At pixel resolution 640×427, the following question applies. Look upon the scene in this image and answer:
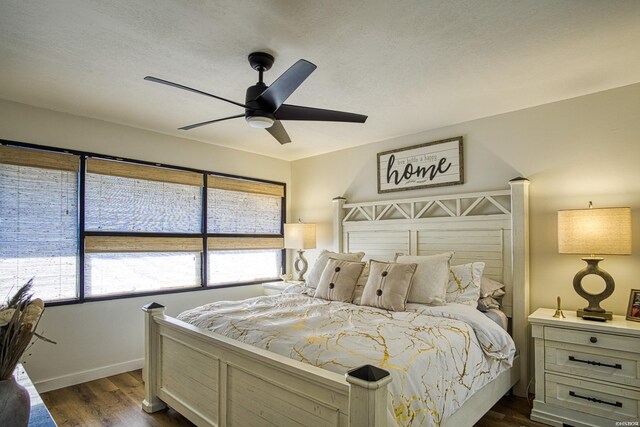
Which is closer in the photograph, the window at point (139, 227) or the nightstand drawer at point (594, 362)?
the nightstand drawer at point (594, 362)

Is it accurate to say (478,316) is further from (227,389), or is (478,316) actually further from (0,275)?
(0,275)

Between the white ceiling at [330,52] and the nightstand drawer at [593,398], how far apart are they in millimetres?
2165

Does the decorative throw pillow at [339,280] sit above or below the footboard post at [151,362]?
above

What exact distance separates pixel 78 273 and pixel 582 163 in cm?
452

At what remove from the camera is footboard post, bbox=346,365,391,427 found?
1.33 meters

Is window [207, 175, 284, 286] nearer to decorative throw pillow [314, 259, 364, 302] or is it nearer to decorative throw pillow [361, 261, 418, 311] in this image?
decorative throw pillow [314, 259, 364, 302]

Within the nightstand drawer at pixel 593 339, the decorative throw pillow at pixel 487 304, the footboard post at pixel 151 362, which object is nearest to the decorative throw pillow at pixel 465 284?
the decorative throw pillow at pixel 487 304

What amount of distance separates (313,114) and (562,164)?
7.23 feet

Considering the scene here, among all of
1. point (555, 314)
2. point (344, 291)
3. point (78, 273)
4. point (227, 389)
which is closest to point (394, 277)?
point (344, 291)

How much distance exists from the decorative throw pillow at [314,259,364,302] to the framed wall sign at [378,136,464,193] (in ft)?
3.95

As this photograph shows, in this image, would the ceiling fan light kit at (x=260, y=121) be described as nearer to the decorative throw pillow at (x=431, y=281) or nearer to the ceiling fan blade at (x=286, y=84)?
the ceiling fan blade at (x=286, y=84)

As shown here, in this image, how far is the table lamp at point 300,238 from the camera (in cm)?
466

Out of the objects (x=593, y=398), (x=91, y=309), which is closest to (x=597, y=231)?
(x=593, y=398)

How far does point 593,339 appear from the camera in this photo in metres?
2.50
